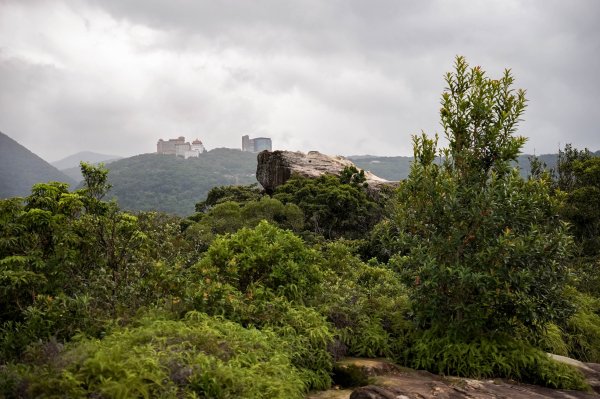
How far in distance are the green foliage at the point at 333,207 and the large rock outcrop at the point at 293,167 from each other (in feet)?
15.2

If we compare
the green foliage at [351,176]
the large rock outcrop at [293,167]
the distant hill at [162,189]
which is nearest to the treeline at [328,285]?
the green foliage at [351,176]

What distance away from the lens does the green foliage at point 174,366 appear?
4.09 meters

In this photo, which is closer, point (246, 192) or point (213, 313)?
point (213, 313)

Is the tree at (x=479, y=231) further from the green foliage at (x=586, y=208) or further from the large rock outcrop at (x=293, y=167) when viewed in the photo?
the large rock outcrop at (x=293, y=167)

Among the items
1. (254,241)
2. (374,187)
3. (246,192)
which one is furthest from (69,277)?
(246,192)

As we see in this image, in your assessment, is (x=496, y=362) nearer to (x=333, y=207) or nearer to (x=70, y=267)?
(x=70, y=267)

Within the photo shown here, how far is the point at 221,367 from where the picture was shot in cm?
477

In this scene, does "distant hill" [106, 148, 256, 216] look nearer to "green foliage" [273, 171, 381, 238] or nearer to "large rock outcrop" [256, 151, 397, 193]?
"large rock outcrop" [256, 151, 397, 193]

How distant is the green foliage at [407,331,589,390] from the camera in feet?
22.9

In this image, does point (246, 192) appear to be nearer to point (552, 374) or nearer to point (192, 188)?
point (552, 374)

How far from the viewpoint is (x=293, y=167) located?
35.5 m

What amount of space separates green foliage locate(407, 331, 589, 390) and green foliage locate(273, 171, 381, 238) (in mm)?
19575

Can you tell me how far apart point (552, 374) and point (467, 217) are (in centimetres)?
272

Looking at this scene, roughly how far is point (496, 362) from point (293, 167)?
95.7ft
